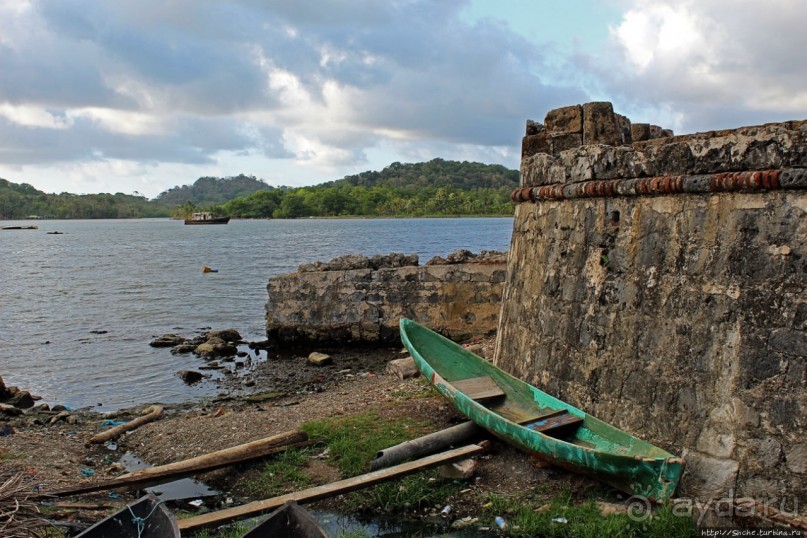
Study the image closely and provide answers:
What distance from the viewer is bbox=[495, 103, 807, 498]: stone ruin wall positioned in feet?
18.1

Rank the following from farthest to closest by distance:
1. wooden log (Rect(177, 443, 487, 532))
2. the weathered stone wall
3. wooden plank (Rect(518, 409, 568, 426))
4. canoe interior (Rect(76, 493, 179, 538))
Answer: the weathered stone wall
wooden plank (Rect(518, 409, 568, 426))
wooden log (Rect(177, 443, 487, 532))
canoe interior (Rect(76, 493, 179, 538))

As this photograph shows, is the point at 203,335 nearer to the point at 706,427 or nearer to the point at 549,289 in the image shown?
the point at 549,289

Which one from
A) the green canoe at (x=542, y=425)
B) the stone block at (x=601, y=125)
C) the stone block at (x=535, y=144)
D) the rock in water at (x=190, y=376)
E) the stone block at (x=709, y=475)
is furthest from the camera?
the rock in water at (x=190, y=376)

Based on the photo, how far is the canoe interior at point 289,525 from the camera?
4.88 m

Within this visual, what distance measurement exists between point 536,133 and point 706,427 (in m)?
4.30

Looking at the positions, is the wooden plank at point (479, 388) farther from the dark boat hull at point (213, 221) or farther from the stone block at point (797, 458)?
the dark boat hull at point (213, 221)

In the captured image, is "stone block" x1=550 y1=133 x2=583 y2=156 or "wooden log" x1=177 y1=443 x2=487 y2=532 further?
"stone block" x1=550 y1=133 x2=583 y2=156

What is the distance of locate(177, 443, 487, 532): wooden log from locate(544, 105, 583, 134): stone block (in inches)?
151

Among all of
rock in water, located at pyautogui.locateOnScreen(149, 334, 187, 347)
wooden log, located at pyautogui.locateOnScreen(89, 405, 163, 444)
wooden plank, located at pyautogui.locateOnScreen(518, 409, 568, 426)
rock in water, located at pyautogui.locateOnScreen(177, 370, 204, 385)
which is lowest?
rock in water, located at pyautogui.locateOnScreen(149, 334, 187, 347)

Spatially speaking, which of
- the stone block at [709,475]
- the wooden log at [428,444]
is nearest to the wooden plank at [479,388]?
the wooden log at [428,444]

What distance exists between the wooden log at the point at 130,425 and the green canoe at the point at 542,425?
13.8ft

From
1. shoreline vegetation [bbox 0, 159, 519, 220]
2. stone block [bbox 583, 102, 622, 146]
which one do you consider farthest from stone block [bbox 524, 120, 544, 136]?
shoreline vegetation [bbox 0, 159, 519, 220]

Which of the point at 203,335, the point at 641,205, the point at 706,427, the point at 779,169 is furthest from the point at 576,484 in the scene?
the point at 203,335

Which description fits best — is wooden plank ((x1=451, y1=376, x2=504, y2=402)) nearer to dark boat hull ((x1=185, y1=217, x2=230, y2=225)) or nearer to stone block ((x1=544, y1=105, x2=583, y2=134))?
stone block ((x1=544, y1=105, x2=583, y2=134))
